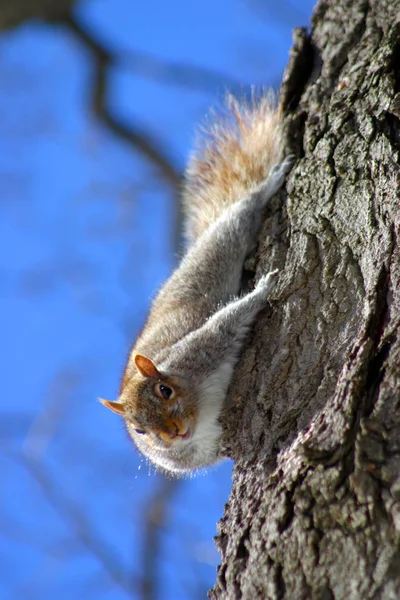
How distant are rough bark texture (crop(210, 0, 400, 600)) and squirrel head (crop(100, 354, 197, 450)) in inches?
19.3

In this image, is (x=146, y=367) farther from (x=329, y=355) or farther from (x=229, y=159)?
(x=229, y=159)

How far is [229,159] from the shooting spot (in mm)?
3924

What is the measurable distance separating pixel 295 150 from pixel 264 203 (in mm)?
314

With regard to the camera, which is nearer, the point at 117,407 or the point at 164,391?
the point at 164,391

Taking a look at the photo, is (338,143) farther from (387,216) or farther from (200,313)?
(200,313)

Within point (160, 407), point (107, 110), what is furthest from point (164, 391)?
point (107, 110)

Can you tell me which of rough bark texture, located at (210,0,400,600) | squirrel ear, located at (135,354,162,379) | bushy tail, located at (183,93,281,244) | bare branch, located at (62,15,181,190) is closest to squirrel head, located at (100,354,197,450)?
squirrel ear, located at (135,354,162,379)

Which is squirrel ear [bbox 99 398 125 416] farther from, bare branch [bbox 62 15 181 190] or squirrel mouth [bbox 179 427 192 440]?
bare branch [bbox 62 15 181 190]

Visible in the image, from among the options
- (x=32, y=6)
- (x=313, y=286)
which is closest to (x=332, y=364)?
(x=313, y=286)

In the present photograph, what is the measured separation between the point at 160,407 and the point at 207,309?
24.5 inches

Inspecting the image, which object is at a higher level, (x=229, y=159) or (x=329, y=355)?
(x=229, y=159)

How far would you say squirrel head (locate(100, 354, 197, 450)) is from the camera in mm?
3160

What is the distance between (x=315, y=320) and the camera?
2375 mm

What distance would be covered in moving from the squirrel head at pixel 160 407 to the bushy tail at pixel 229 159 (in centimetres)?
115
